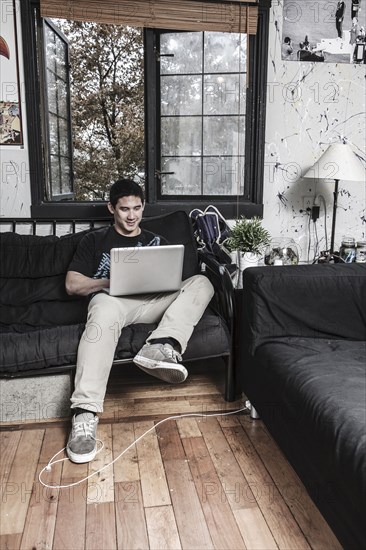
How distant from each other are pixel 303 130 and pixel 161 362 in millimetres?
1752

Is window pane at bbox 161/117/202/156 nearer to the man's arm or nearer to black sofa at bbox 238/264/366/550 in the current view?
the man's arm

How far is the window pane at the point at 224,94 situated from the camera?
9.70 ft

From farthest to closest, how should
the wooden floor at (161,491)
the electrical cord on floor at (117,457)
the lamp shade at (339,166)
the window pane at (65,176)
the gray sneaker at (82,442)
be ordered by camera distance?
the window pane at (65,176), the lamp shade at (339,166), the gray sneaker at (82,442), the electrical cord on floor at (117,457), the wooden floor at (161,491)

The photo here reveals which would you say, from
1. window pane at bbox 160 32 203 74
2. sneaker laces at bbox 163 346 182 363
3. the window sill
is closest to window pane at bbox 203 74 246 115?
window pane at bbox 160 32 203 74

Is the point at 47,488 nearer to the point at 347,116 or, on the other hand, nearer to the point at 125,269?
the point at 125,269

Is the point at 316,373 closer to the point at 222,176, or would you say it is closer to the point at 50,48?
the point at 222,176

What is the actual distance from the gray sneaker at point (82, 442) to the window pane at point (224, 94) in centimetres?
202

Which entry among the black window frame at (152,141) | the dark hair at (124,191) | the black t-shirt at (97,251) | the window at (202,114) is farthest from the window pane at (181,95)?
the black t-shirt at (97,251)

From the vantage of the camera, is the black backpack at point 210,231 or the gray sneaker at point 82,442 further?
the black backpack at point 210,231

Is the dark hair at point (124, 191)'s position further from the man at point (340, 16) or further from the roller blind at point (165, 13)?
the man at point (340, 16)

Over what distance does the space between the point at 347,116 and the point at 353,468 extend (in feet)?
7.64

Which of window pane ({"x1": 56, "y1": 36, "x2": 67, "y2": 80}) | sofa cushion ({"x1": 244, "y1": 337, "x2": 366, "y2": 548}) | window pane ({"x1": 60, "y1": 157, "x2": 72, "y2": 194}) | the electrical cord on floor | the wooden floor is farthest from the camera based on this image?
window pane ({"x1": 60, "y1": 157, "x2": 72, "y2": 194})

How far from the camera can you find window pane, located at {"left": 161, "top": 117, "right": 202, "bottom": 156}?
118 inches

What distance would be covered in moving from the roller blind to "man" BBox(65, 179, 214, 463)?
0.99m
